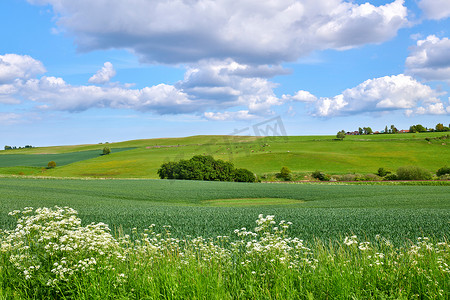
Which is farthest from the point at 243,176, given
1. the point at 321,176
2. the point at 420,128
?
the point at 420,128

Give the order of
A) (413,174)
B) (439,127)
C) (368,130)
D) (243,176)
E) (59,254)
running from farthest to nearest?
(368,130)
(439,127)
(243,176)
(413,174)
(59,254)

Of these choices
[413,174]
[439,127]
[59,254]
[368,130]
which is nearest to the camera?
[59,254]

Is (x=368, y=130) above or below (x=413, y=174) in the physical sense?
above

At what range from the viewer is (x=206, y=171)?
63438 mm

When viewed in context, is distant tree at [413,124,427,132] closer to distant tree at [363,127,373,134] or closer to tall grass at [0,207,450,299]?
distant tree at [363,127,373,134]

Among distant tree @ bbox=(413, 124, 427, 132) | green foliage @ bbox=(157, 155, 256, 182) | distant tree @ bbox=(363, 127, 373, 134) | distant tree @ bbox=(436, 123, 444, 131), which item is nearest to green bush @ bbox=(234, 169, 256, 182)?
green foliage @ bbox=(157, 155, 256, 182)

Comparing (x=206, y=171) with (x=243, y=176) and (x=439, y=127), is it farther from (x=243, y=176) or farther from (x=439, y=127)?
(x=439, y=127)

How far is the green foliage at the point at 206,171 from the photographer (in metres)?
63.1

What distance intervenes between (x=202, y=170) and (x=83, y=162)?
47790mm

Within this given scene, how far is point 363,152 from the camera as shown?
96.1 m

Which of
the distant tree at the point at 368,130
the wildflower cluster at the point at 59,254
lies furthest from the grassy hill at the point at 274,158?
the wildflower cluster at the point at 59,254

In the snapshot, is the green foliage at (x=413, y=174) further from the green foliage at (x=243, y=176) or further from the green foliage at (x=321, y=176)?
the green foliage at (x=243, y=176)

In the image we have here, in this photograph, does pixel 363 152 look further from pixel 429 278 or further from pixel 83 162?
pixel 429 278

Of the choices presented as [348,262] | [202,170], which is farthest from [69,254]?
[202,170]
